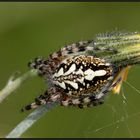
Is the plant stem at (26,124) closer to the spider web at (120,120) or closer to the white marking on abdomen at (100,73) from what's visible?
the white marking on abdomen at (100,73)

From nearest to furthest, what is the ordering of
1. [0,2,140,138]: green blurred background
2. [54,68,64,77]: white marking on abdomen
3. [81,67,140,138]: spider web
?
[54,68,64,77]: white marking on abdomen
[81,67,140,138]: spider web
[0,2,140,138]: green blurred background

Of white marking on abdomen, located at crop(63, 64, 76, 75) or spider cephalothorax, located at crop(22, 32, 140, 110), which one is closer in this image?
spider cephalothorax, located at crop(22, 32, 140, 110)

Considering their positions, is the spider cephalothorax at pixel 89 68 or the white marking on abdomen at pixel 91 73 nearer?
Answer: the spider cephalothorax at pixel 89 68

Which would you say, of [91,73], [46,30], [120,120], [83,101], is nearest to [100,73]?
[91,73]

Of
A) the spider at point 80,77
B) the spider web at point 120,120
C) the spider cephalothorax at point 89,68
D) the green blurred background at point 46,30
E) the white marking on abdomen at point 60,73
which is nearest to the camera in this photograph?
the spider cephalothorax at point 89,68

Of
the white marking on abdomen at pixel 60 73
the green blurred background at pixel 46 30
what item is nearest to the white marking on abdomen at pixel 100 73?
the white marking on abdomen at pixel 60 73

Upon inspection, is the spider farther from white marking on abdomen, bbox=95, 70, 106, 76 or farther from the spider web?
the spider web

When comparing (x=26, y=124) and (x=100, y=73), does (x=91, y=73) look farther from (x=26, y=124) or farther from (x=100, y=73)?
(x=26, y=124)

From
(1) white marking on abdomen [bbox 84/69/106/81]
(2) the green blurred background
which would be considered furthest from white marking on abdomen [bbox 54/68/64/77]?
(2) the green blurred background
